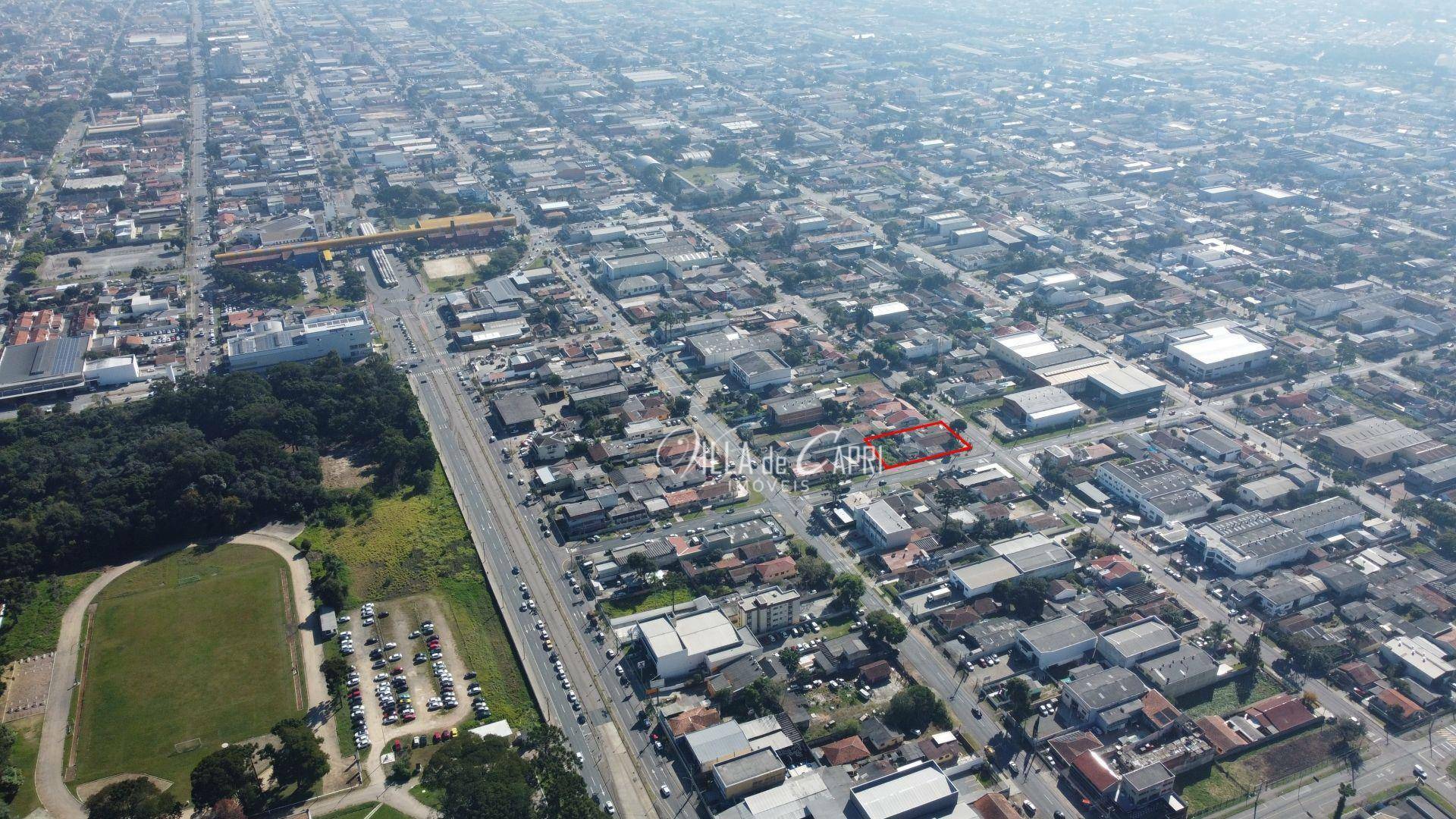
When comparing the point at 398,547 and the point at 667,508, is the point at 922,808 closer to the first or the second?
the point at 667,508

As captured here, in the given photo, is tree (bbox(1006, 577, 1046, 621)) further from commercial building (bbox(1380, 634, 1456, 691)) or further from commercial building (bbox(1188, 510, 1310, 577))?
commercial building (bbox(1380, 634, 1456, 691))

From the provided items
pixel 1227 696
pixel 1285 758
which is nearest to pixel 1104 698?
pixel 1227 696

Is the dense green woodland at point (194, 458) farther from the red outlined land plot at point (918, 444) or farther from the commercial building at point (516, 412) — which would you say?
the red outlined land plot at point (918, 444)

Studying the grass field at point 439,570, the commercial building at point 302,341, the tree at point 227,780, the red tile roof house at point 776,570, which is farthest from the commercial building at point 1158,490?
the commercial building at point 302,341

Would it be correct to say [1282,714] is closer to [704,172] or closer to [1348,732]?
[1348,732]

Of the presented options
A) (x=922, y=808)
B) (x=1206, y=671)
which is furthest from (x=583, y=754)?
(x=1206, y=671)

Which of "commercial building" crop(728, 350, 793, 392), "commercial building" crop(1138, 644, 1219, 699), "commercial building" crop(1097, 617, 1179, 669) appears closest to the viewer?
"commercial building" crop(1138, 644, 1219, 699)

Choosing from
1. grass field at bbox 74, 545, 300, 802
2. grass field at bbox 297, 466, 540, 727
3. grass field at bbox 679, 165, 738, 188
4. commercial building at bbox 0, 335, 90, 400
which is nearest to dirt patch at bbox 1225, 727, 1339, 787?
grass field at bbox 297, 466, 540, 727
